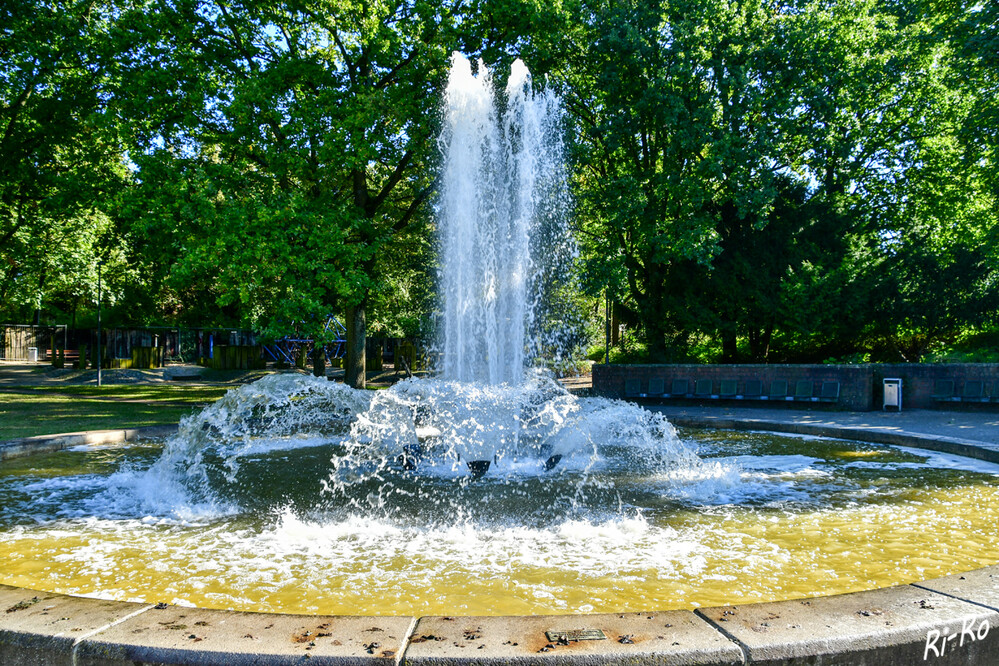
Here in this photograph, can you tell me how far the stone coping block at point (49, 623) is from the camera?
9.75ft

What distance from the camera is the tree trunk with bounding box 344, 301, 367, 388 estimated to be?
19375mm

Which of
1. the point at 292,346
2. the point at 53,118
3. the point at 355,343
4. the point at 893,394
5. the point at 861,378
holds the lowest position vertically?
the point at 893,394

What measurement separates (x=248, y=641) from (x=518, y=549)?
102 inches

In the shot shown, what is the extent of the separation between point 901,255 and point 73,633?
2275cm

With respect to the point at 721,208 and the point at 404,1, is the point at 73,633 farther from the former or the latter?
the point at 721,208

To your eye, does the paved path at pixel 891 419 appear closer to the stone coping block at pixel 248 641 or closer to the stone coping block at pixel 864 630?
the stone coping block at pixel 864 630

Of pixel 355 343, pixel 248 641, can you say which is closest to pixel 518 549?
pixel 248 641

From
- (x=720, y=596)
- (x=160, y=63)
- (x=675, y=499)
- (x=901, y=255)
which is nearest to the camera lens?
(x=720, y=596)

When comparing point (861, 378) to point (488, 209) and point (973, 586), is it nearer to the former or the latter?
point (488, 209)

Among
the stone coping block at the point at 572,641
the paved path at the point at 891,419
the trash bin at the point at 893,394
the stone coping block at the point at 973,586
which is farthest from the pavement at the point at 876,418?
the stone coping block at the point at 572,641

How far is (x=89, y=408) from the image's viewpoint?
16891 millimetres

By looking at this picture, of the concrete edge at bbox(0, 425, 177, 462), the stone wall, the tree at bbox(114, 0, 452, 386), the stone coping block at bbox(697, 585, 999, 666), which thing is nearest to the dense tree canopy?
the tree at bbox(114, 0, 452, 386)

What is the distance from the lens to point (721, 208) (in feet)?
67.8

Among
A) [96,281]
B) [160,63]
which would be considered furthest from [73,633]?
[96,281]
